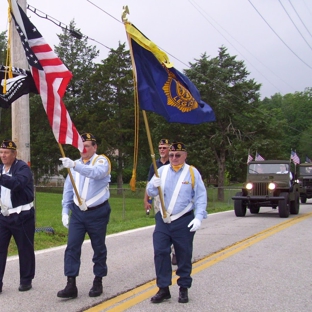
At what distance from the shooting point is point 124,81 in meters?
40.8

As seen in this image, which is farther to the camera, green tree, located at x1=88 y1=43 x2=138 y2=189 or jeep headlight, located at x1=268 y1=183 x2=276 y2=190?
green tree, located at x1=88 y1=43 x2=138 y2=189

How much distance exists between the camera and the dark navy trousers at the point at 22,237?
5.86 metres

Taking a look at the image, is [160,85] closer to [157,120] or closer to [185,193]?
[185,193]

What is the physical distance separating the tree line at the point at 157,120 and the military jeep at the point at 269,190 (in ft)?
20.4

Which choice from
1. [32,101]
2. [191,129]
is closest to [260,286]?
[191,129]

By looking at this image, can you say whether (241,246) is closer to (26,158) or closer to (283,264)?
(283,264)

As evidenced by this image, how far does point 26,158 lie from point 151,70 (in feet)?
15.7

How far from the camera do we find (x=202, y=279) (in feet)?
22.7

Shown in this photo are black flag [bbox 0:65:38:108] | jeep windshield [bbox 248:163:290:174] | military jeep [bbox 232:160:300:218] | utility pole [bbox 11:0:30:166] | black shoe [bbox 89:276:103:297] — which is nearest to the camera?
black shoe [bbox 89:276:103:297]

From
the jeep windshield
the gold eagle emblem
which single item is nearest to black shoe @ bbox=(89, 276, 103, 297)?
the gold eagle emblem

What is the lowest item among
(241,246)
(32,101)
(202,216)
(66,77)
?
(241,246)

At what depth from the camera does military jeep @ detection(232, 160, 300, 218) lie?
17875 mm

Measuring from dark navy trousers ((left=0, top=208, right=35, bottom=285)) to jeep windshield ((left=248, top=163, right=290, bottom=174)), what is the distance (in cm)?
1454

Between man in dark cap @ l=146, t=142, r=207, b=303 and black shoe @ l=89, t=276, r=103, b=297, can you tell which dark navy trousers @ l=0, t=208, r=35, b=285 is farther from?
man in dark cap @ l=146, t=142, r=207, b=303
